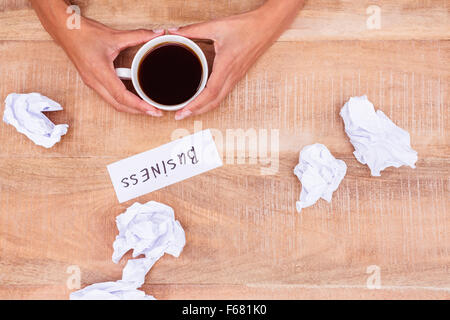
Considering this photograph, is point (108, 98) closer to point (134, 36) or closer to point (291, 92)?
point (134, 36)

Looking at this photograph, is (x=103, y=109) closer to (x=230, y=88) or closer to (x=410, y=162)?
(x=230, y=88)

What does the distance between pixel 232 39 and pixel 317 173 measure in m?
0.28

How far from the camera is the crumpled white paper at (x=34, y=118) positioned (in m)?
0.67

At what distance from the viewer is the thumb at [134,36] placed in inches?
25.6

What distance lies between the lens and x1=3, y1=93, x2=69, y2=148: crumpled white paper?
2.19ft

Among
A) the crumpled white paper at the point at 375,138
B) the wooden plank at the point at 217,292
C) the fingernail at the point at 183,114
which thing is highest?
the fingernail at the point at 183,114

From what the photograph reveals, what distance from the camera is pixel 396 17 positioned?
70 centimetres

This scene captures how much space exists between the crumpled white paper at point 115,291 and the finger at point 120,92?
30cm

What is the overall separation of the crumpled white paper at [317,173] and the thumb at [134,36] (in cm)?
33

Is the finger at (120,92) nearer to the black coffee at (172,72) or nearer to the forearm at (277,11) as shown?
the black coffee at (172,72)

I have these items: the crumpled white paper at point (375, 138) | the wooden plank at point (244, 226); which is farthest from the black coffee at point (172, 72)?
the crumpled white paper at point (375, 138)

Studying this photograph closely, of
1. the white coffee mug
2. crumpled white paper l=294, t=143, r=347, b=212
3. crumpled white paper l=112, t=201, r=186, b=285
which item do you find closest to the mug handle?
the white coffee mug

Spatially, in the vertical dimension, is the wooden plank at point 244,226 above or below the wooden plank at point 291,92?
below
